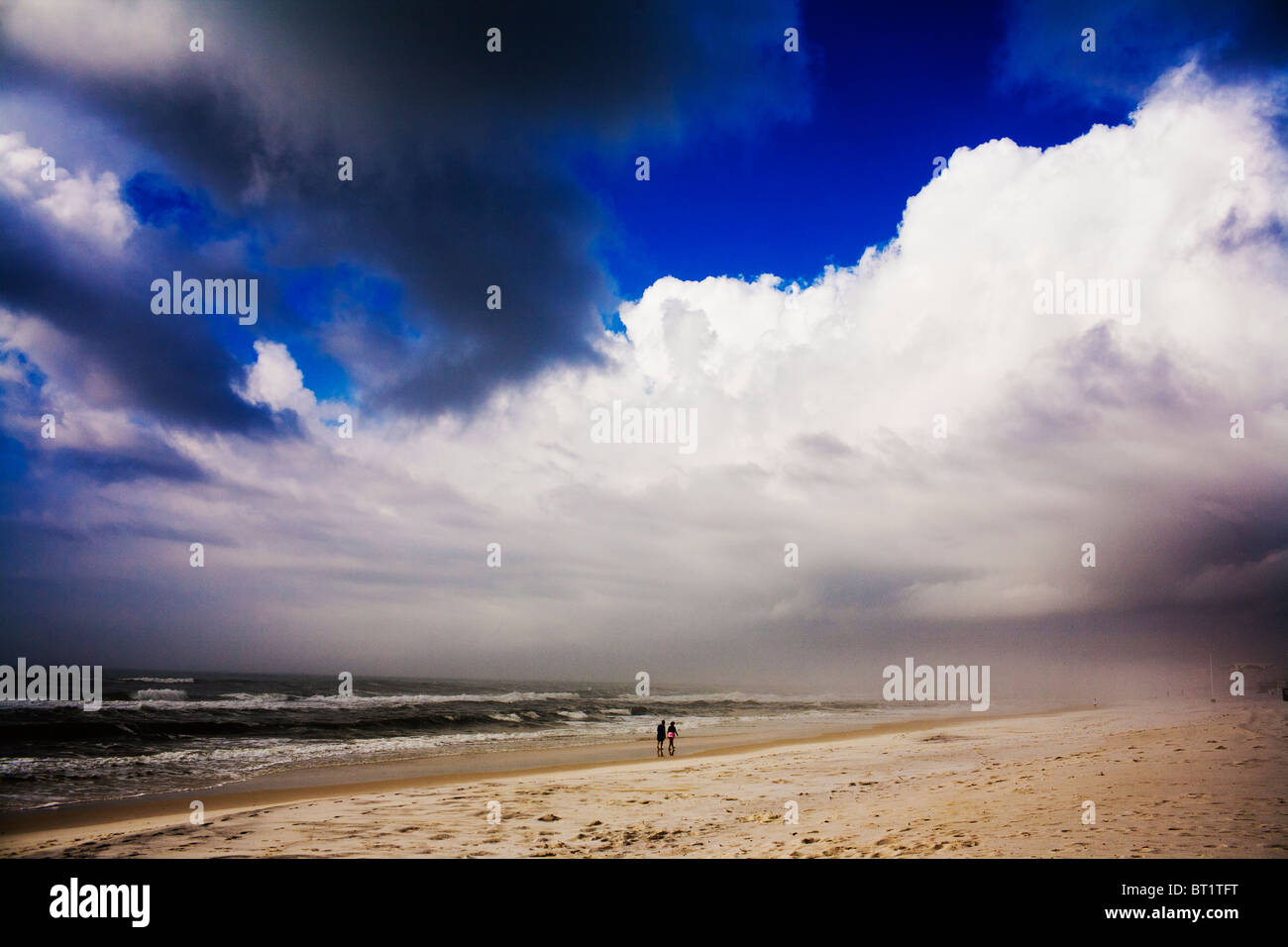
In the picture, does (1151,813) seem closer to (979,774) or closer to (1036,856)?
Result: (1036,856)

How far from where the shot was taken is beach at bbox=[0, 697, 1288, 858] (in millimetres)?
9531

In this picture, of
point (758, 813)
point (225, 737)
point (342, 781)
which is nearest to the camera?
point (758, 813)

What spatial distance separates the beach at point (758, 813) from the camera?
375 inches

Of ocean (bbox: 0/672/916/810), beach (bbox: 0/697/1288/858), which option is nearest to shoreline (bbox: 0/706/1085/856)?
beach (bbox: 0/697/1288/858)

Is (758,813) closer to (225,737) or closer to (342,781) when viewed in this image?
(342,781)

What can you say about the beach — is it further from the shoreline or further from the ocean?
the ocean

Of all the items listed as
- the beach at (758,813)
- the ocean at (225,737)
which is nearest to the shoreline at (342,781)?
the beach at (758,813)

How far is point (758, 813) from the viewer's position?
13.0m

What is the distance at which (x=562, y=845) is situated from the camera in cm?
1067

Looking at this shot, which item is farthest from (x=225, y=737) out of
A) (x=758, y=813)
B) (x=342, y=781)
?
(x=758, y=813)

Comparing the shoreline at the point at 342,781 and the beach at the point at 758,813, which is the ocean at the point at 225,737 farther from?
the beach at the point at 758,813
